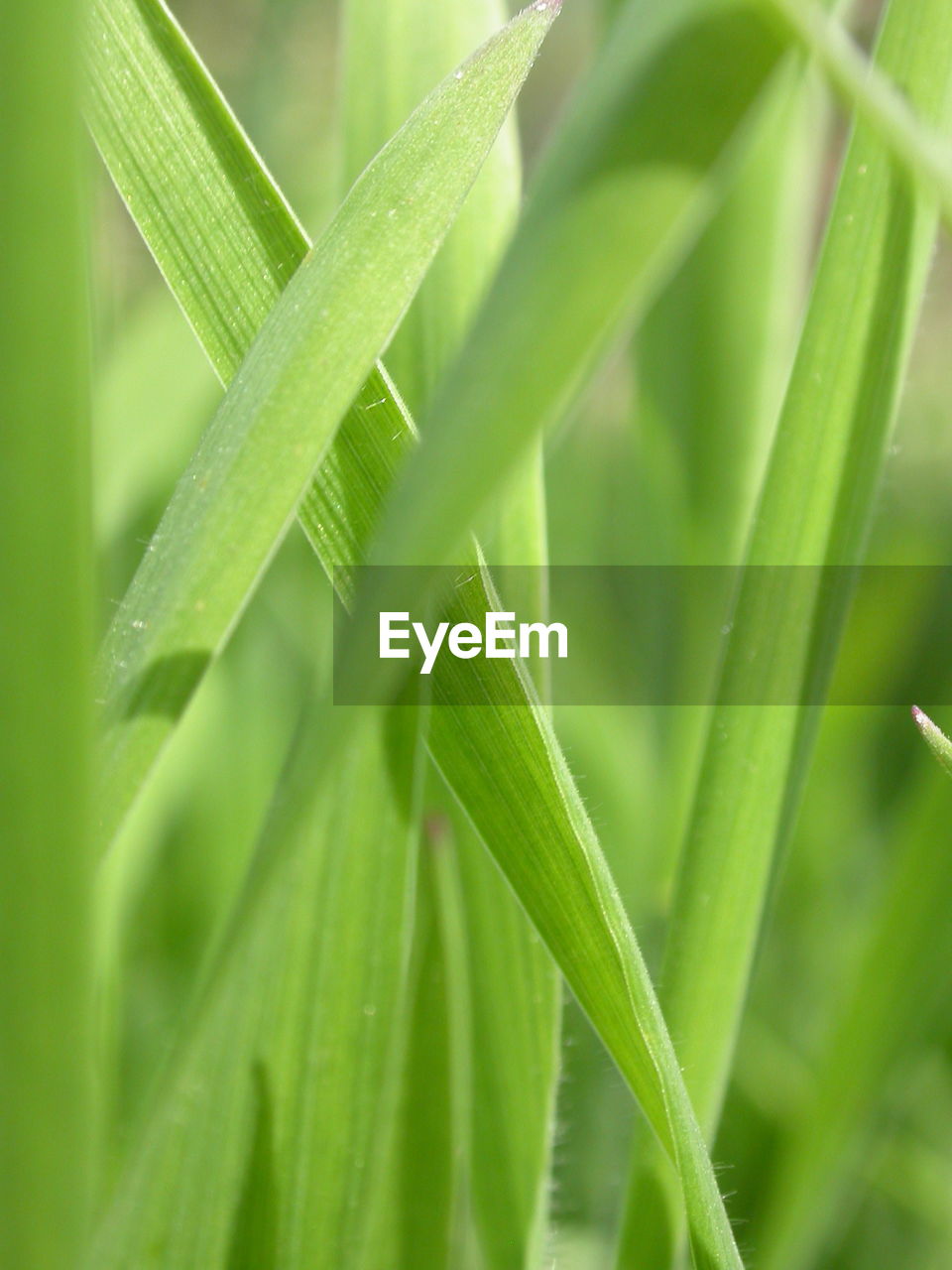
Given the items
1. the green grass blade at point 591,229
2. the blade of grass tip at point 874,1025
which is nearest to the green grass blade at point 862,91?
the green grass blade at point 591,229

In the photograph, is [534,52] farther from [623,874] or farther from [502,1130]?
[623,874]

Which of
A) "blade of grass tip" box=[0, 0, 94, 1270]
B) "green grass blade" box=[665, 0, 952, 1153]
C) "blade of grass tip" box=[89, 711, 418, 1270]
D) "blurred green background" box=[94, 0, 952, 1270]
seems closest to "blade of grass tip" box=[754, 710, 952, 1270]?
"blurred green background" box=[94, 0, 952, 1270]

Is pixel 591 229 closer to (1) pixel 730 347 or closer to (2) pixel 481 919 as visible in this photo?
(2) pixel 481 919

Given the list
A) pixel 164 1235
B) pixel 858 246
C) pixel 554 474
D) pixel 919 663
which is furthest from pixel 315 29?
pixel 164 1235

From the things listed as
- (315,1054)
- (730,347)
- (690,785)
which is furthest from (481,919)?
(730,347)

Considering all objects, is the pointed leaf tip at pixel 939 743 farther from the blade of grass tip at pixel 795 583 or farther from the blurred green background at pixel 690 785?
the blurred green background at pixel 690 785
